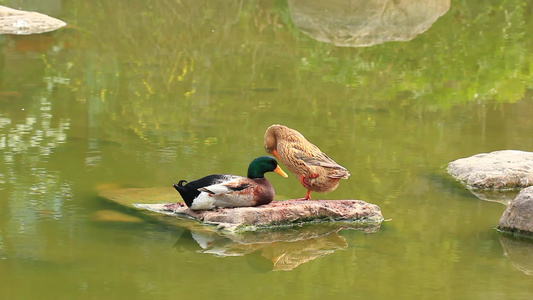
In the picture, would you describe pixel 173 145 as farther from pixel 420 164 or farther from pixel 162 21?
pixel 162 21

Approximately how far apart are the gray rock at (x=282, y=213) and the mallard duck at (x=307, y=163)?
16 centimetres

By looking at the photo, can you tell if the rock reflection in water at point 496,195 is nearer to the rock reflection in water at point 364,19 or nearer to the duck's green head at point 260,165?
the duck's green head at point 260,165

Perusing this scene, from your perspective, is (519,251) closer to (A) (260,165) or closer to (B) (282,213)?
(B) (282,213)

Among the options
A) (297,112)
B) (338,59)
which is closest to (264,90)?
(297,112)

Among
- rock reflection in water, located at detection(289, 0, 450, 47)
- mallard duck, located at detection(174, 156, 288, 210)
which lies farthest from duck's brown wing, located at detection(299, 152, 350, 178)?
rock reflection in water, located at detection(289, 0, 450, 47)

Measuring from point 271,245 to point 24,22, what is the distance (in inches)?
387

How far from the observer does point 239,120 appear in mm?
10656

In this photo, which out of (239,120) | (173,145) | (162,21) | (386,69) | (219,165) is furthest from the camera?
(162,21)

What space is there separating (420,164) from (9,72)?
6.08 metres

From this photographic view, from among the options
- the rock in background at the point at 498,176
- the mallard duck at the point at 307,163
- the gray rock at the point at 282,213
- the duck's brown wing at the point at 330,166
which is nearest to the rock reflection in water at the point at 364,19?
the rock in background at the point at 498,176

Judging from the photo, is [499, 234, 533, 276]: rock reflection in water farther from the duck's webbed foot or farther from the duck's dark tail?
the duck's dark tail

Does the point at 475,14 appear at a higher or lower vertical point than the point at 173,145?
higher

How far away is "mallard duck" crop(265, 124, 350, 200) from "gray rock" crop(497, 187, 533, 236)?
51.7 inches

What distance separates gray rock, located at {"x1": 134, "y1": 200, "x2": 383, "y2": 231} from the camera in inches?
286
